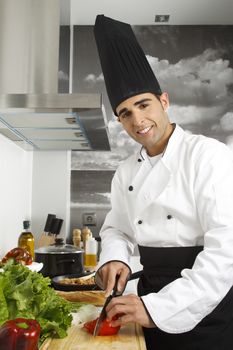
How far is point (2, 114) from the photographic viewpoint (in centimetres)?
172

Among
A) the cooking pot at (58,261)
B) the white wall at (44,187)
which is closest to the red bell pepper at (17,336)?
the cooking pot at (58,261)

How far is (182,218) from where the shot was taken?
115 centimetres

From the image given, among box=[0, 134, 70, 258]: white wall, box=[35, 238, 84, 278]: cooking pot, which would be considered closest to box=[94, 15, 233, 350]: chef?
box=[35, 238, 84, 278]: cooking pot

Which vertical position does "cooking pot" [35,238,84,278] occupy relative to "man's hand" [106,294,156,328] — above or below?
below

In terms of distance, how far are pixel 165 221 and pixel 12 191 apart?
4.88ft

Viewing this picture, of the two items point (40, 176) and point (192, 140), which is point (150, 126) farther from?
point (40, 176)

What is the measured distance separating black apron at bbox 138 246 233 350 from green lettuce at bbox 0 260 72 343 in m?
0.27

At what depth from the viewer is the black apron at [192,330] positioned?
1.14m

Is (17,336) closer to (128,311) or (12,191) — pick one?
(128,311)

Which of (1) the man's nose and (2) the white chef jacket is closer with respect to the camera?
(2) the white chef jacket

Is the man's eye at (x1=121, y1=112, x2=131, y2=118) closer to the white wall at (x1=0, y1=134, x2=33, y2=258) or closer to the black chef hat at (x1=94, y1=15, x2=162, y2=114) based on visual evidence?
the black chef hat at (x1=94, y1=15, x2=162, y2=114)

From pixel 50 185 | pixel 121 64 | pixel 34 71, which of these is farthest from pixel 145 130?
pixel 50 185

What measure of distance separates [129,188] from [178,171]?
184 mm

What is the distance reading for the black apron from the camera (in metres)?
1.14
